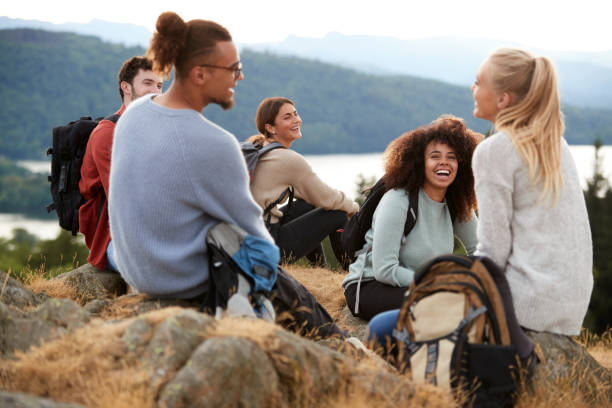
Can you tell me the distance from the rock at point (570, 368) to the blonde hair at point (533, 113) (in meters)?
0.76

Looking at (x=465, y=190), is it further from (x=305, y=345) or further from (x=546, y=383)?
(x=305, y=345)

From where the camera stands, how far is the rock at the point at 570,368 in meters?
3.19

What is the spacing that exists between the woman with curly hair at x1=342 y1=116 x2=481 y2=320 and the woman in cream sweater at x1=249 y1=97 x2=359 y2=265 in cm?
129

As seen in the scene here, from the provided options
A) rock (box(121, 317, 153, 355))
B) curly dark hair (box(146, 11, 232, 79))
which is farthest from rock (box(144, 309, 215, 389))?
curly dark hair (box(146, 11, 232, 79))

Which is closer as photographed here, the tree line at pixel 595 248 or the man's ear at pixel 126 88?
the man's ear at pixel 126 88

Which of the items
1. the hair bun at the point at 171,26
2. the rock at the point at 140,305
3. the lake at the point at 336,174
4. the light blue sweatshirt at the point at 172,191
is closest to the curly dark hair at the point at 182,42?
the hair bun at the point at 171,26

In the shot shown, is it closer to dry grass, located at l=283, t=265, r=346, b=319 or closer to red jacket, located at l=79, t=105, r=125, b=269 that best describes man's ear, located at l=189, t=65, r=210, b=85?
red jacket, located at l=79, t=105, r=125, b=269

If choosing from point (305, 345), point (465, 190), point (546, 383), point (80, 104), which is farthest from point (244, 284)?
point (80, 104)

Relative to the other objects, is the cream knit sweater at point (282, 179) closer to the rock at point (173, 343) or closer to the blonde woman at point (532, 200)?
the blonde woman at point (532, 200)

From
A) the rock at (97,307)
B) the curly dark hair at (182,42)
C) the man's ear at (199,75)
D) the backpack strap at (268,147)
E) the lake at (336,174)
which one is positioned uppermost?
the curly dark hair at (182,42)

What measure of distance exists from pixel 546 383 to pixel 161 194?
203 cm

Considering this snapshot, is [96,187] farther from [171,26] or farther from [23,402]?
[23,402]

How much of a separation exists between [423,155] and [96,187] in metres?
2.42

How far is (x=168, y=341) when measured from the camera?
2480mm
